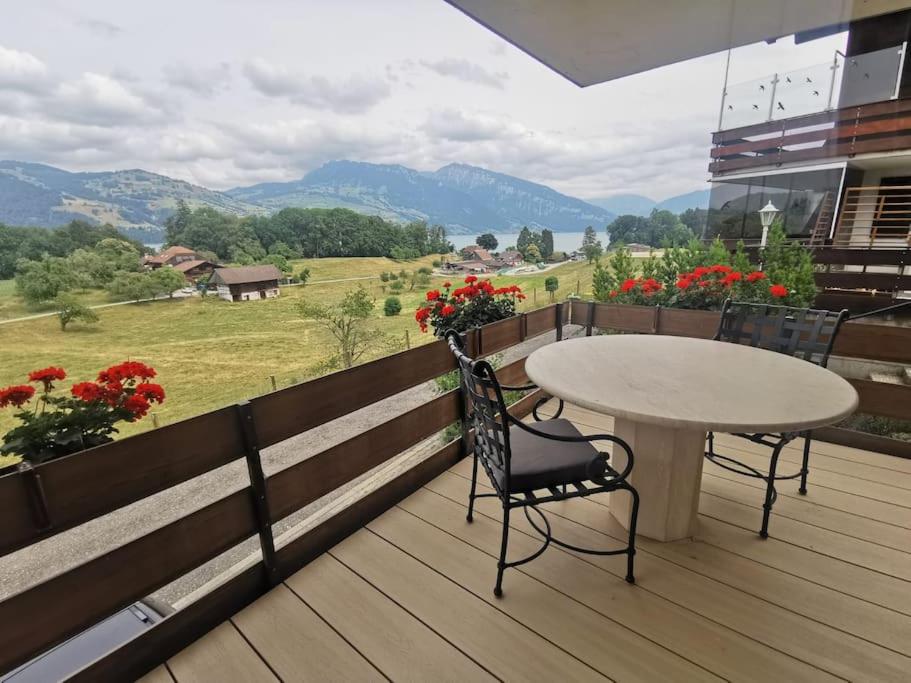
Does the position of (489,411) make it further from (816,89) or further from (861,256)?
(816,89)

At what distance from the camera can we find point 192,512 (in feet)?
4.00

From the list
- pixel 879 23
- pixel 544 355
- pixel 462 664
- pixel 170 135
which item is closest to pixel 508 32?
pixel 544 355

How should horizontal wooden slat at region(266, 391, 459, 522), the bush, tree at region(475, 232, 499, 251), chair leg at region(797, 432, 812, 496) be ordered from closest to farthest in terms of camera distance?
1. horizontal wooden slat at region(266, 391, 459, 522)
2. chair leg at region(797, 432, 812, 496)
3. the bush
4. tree at region(475, 232, 499, 251)

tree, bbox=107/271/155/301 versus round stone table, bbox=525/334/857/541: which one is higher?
tree, bbox=107/271/155/301

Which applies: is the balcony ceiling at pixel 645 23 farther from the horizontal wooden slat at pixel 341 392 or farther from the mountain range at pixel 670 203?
the horizontal wooden slat at pixel 341 392

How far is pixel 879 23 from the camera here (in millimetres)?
2584

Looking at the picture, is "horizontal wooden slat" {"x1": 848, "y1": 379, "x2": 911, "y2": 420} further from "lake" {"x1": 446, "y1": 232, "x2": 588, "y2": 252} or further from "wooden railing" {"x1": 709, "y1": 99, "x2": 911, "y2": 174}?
"lake" {"x1": 446, "y1": 232, "x2": 588, "y2": 252}

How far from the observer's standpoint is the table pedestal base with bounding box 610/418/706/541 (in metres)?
1.51

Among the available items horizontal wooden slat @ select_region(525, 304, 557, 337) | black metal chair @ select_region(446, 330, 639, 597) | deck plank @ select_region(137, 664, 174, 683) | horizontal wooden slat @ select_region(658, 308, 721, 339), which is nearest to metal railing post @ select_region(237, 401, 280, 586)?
deck plank @ select_region(137, 664, 174, 683)

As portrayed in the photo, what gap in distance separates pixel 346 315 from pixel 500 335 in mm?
1152

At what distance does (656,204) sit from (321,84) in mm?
2913

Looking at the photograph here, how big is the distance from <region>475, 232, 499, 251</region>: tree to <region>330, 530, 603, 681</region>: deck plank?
2.28 meters

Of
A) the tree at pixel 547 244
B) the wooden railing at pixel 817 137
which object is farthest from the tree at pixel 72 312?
the wooden railing at pixel 817 137

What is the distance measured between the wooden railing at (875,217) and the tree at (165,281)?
4319 millimetres
